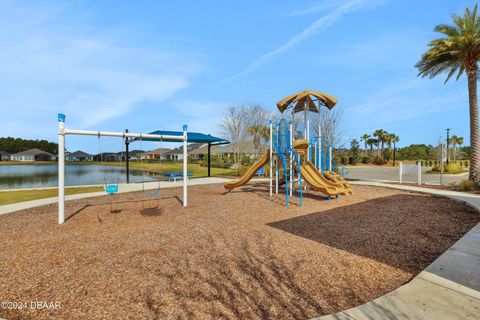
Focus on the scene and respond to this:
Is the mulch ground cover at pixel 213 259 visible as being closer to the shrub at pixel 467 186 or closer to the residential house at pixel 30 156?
the shrub at pixel 467 186

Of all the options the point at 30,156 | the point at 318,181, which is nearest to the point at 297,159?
the point at 318,181

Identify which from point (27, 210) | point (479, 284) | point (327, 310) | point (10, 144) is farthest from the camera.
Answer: point (10, 144)

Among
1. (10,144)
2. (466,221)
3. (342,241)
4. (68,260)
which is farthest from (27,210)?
(10,144)

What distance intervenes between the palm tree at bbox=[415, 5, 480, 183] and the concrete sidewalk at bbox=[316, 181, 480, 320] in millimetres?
14032

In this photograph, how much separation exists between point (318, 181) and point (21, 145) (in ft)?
367

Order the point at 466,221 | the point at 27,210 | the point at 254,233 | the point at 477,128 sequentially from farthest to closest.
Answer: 1. the point at 477,128
2. the point at 27,210
3. the point at 466,221
4. the point at 254,233

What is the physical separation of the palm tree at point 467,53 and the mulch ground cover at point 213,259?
31.0 ft

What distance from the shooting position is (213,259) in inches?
165

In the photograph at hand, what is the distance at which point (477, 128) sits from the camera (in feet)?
46.0

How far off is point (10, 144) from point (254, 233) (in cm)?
11355

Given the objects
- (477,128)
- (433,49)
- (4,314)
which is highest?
(433,49)

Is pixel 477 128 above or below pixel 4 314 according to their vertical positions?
above

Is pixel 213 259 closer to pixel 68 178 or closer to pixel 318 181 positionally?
pixel 318 181

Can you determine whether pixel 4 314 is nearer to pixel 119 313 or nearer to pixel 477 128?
pixel 119 313
